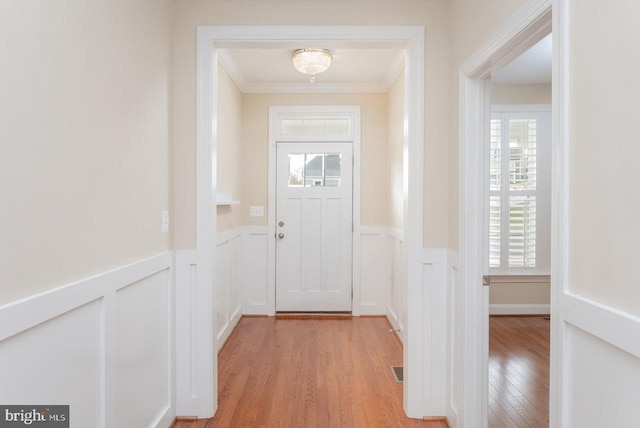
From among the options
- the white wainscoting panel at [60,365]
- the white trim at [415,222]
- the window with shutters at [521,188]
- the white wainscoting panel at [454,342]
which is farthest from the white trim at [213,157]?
the window with shutters at [521,188]

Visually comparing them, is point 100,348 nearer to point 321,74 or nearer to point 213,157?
point 213,157

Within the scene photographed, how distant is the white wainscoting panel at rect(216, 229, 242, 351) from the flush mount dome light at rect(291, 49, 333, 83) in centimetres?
165

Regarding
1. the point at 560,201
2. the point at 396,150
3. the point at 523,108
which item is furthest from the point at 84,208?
the point at 523,108

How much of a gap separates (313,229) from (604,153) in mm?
3465

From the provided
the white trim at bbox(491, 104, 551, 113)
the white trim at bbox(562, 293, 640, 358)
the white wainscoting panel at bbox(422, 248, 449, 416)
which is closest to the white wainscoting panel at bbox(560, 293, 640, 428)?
the white trim at bbox(562, 293, 640, 358)

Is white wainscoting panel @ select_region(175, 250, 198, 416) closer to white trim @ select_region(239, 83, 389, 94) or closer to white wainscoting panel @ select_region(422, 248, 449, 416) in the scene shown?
white wainscoting panel @ select_region(422, 248, 449, 416)

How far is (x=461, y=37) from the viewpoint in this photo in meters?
2.11

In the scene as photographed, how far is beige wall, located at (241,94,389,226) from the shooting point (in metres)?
4.29

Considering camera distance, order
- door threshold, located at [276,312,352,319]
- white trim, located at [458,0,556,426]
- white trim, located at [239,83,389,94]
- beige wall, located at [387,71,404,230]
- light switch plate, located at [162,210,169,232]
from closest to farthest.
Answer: white trim, located at [458,0,556,426], light switch plate, located at [162,210,169,232], beige wall, located at [387,71,404,230], white trim, located at [239,83,389,94], door threshold, located at [276,312,352,319]

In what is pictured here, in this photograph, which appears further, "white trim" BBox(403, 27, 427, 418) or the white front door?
the white front door

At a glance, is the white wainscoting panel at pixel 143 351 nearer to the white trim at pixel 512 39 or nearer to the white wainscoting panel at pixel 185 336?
the white wainscoting panel at pixel 185 336

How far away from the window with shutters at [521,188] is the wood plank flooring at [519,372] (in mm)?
685

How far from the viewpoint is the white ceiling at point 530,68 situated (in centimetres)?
335

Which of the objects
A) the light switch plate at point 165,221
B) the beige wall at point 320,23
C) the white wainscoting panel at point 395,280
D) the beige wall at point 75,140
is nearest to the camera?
the beige wall at point 75,140
